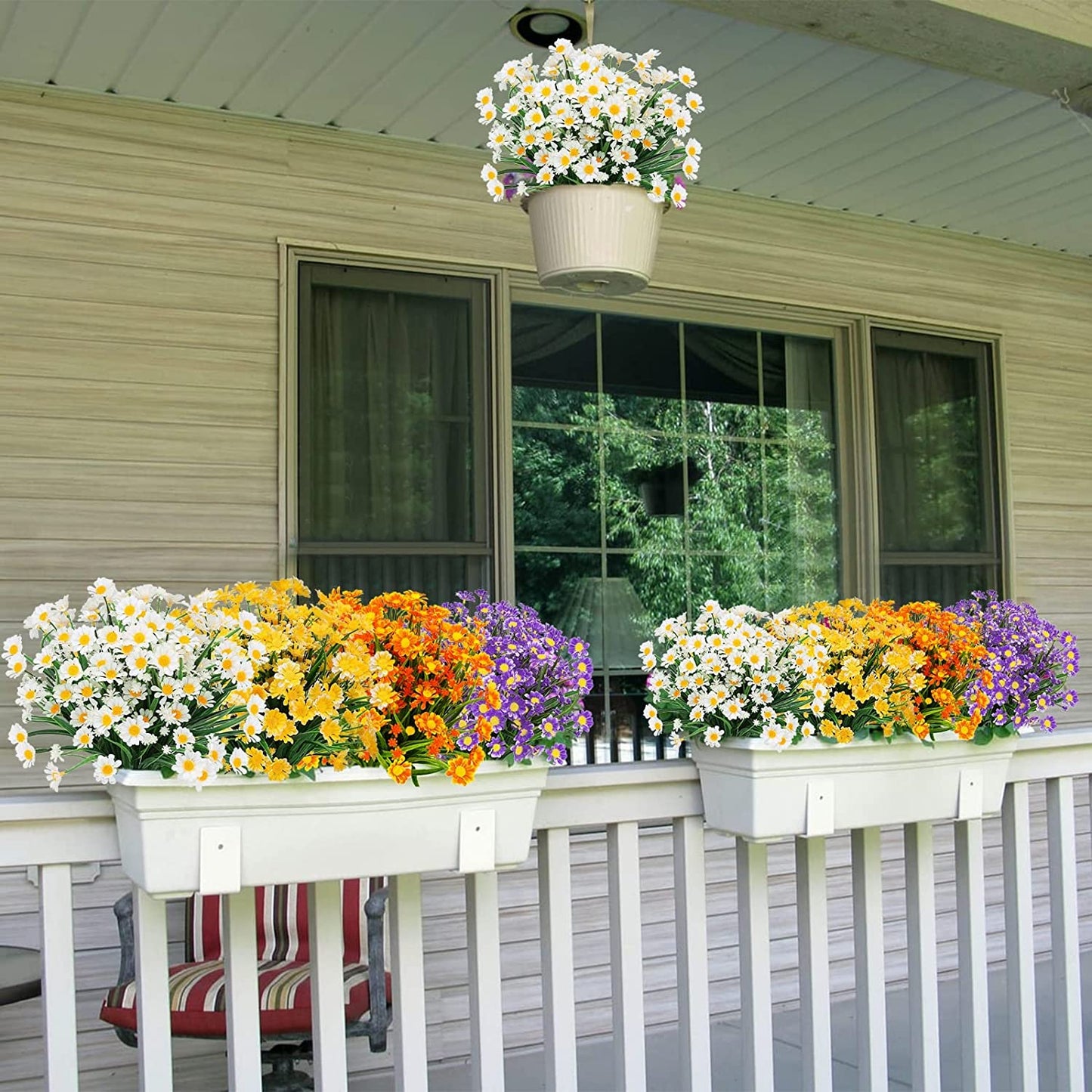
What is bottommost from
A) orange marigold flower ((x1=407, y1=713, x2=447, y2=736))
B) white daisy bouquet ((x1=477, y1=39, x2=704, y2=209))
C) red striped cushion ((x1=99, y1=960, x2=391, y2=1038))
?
red striped cushion ((x1=99, y1=960, x2=391, y2=1038))

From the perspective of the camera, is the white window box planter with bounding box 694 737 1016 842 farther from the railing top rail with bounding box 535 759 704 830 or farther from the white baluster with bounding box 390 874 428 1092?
the white baluster with bounding box 390 874 428 1092

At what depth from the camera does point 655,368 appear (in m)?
3.91

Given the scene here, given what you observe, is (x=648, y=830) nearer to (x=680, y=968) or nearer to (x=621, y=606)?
(x=621, y=606)

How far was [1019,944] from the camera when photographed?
206 centimetres

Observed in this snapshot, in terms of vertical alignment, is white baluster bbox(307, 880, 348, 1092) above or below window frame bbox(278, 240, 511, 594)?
below

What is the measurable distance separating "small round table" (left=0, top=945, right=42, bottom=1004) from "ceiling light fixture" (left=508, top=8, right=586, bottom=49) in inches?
85.3

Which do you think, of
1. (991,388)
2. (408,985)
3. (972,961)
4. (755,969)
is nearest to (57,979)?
(408,985)

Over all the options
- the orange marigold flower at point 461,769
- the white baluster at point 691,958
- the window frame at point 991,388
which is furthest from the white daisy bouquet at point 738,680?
the window frame at point 991,388

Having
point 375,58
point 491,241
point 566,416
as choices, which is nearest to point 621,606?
point 566,416

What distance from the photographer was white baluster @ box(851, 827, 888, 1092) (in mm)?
1890

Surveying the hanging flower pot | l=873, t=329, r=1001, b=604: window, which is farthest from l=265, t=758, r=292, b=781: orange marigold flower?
l=873, t=329, r=1001, b=604: window

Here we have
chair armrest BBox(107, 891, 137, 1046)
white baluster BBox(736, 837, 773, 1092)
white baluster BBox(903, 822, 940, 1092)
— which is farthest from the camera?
chair armrest BBox(107, 891, 137, 1046)

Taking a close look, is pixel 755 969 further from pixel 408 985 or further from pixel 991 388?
pixel 991 388

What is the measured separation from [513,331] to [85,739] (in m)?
2.47
